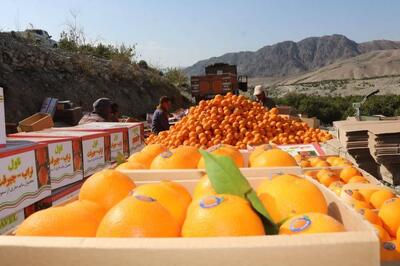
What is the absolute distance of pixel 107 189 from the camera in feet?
4.33

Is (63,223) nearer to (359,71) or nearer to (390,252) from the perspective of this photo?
(390,252)

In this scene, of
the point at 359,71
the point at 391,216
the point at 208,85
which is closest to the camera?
the point at 391,216

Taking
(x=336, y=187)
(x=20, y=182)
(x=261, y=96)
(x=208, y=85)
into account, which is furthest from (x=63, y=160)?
(x=208, y=85)

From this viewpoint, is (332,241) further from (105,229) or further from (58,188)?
(58,188)

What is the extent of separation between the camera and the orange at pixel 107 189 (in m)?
1.31

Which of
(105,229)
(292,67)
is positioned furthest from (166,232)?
(292,67)

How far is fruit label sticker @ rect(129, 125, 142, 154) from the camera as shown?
13.5ft

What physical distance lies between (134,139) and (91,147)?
104cm

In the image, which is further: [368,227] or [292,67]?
[292,67]

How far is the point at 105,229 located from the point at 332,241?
0.51 meters

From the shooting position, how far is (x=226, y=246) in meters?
0.74

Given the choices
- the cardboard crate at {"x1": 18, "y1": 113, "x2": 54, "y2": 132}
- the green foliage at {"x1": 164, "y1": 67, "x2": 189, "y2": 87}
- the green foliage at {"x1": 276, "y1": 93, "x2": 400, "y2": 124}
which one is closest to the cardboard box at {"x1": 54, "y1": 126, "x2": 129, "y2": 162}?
the cardboard crate at {"x1": 18, "y1": 113, "x2": 54, "y2": 132}

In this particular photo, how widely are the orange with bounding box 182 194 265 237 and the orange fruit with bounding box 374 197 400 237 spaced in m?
1.05

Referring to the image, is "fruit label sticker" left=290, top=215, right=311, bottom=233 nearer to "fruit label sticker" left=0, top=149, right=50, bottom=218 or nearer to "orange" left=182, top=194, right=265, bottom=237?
"orange" left=182, top=194, right=265, bottom=237
